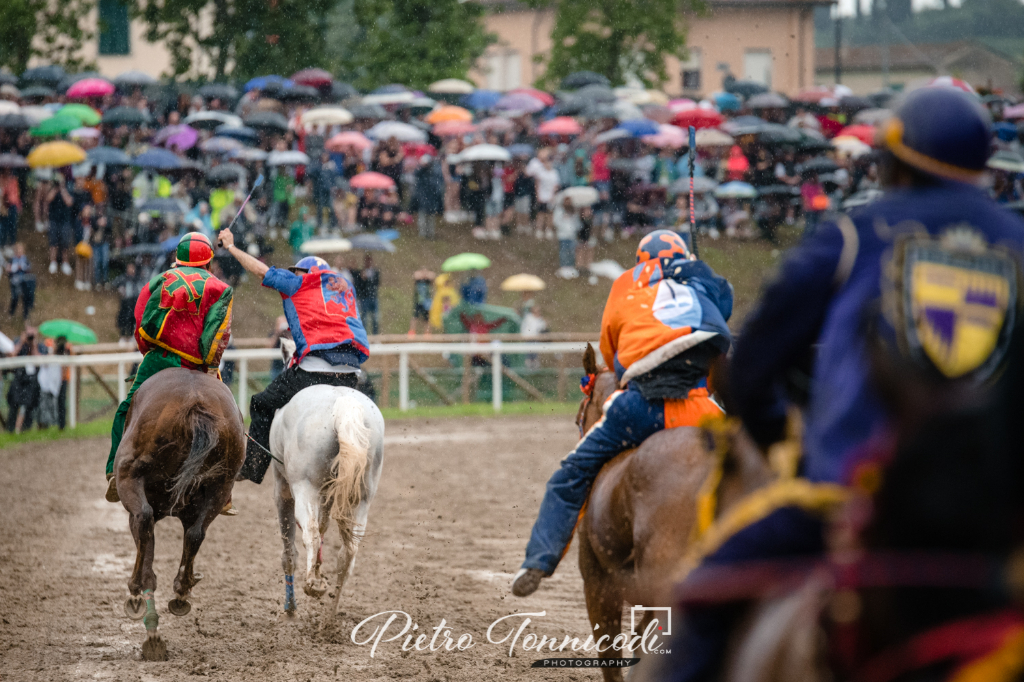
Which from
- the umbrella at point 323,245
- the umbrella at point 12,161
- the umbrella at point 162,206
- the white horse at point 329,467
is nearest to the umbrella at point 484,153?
the umbrella at point 323,245

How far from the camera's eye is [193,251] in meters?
7.45

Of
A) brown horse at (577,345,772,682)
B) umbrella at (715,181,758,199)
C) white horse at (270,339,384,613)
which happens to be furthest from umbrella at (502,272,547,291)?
brown horse at (577,345,772,682)

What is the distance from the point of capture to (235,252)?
304 inches

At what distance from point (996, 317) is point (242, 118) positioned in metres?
21.9

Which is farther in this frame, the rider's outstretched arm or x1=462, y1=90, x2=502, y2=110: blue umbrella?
x1=462, y1=90, x2=502, y2=110: blue umbrella

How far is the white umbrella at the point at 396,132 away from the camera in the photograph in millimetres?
22422

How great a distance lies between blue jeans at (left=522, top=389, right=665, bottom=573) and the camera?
539 centimetres

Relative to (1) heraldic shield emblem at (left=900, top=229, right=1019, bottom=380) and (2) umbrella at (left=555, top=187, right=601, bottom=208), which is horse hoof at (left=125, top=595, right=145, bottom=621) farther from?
(2) umbrella at (left=555, top=187, right=601, bottom=208)

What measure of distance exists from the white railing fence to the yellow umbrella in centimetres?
402

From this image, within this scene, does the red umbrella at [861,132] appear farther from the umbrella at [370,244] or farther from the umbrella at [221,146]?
the umbrella at [221,146]

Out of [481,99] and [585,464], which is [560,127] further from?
[585,464]

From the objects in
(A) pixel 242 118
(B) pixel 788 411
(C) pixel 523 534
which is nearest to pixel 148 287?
(C) pixel 523 534

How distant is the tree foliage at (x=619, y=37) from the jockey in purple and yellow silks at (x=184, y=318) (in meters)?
28.3

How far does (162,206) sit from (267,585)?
40.4 feet
